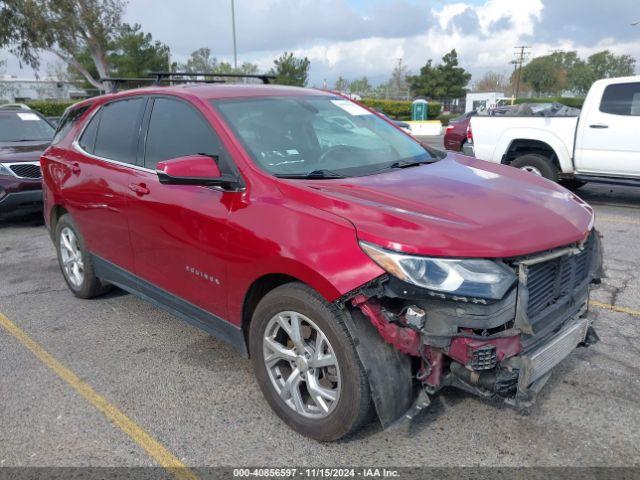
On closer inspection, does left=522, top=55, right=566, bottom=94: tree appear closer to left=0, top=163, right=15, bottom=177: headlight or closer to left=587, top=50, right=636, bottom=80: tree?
left=587, top=50, right=636, bottom=80: tree

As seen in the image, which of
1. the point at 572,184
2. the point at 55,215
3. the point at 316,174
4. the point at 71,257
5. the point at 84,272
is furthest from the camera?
the point at 572,184

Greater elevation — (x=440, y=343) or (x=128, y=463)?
(x=440, y=343)

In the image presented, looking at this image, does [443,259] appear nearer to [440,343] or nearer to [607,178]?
[440,343]

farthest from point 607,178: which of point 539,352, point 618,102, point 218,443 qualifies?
point 218,443

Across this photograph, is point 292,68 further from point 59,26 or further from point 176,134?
point 176,134

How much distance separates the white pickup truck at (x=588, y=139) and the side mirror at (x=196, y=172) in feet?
23.7

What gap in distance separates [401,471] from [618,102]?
782 centimetres

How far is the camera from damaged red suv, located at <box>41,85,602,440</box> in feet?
8.09

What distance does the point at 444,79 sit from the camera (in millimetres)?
62875

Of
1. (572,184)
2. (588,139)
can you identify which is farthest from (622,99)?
(572,184)

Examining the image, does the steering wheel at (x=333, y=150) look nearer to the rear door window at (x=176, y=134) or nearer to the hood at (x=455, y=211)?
the hood at (x=455, y=211)

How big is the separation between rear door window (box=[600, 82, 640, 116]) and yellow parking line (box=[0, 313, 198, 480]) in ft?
27.1

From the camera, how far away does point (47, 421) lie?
319 cm

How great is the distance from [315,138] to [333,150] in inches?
6.2
